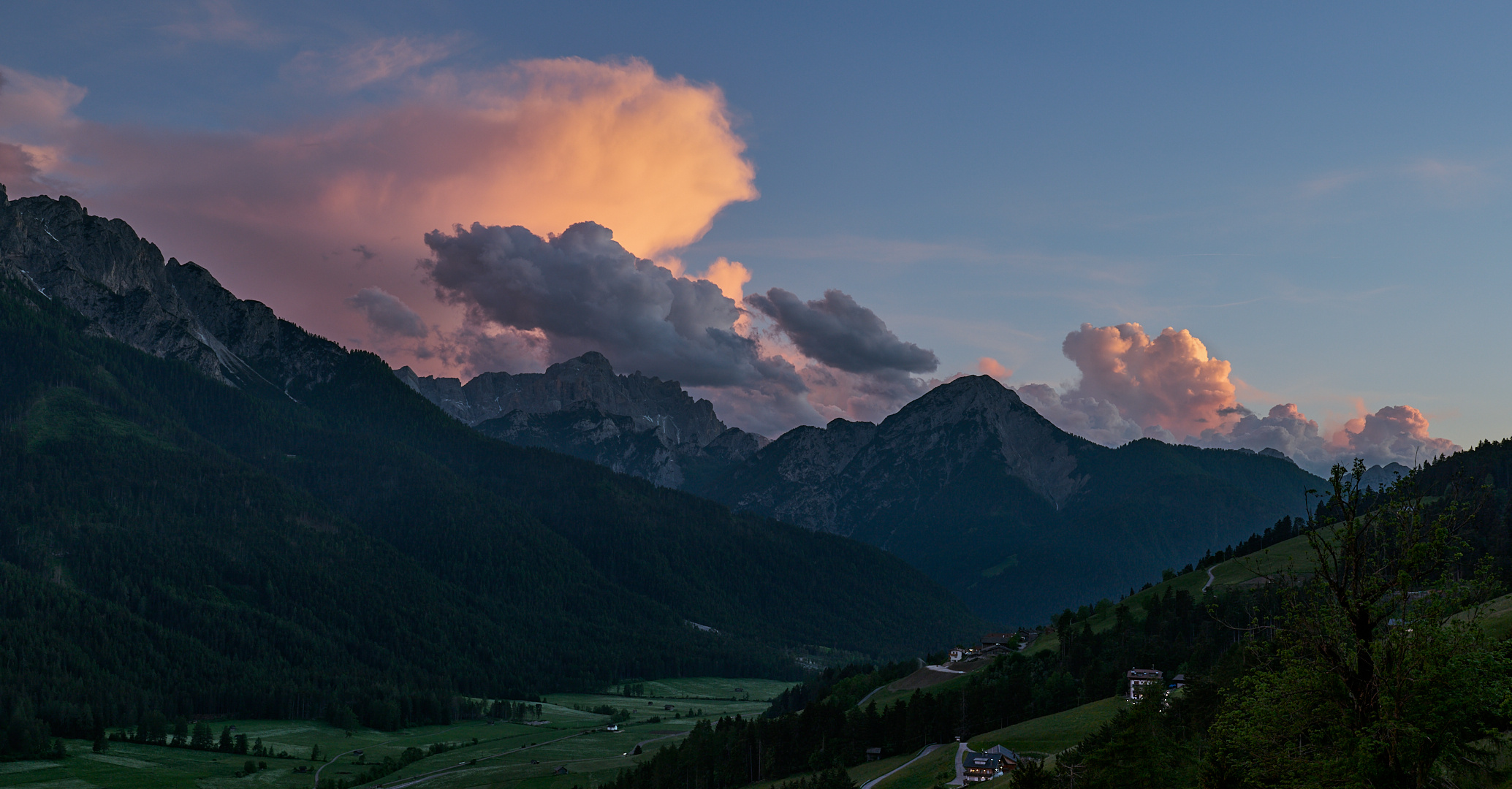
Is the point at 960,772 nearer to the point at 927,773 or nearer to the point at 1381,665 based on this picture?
the point at 927,773

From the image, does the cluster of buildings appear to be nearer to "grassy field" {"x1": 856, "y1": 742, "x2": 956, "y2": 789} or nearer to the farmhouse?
the farmhouse

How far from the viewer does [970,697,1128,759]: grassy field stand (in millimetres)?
113125

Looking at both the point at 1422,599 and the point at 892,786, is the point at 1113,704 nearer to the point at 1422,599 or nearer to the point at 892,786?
the point at 892,786

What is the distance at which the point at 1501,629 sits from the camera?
200 ft

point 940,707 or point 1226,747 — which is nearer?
point 1226,747

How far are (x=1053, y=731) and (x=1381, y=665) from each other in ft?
324

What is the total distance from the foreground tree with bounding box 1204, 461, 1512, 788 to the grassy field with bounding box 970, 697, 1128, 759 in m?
76.1

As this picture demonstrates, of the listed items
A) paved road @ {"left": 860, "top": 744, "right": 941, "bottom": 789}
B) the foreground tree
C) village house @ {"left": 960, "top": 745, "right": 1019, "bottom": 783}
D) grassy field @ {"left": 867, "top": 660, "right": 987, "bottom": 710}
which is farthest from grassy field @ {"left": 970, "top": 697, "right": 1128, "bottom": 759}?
the foreground tree

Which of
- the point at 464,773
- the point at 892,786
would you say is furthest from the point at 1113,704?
the point at 464,773

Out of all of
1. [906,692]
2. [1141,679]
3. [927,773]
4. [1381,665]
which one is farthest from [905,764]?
[1381,665]

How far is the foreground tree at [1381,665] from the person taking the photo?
30.2m

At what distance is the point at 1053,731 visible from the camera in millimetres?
121875

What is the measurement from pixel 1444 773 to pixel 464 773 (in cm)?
19557

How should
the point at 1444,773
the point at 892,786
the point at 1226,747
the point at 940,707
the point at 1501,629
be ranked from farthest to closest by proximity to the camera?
the point at 940,707
the point at 892,786
the point at 1501,629
the point at 1226,747
the point at 1444,773
